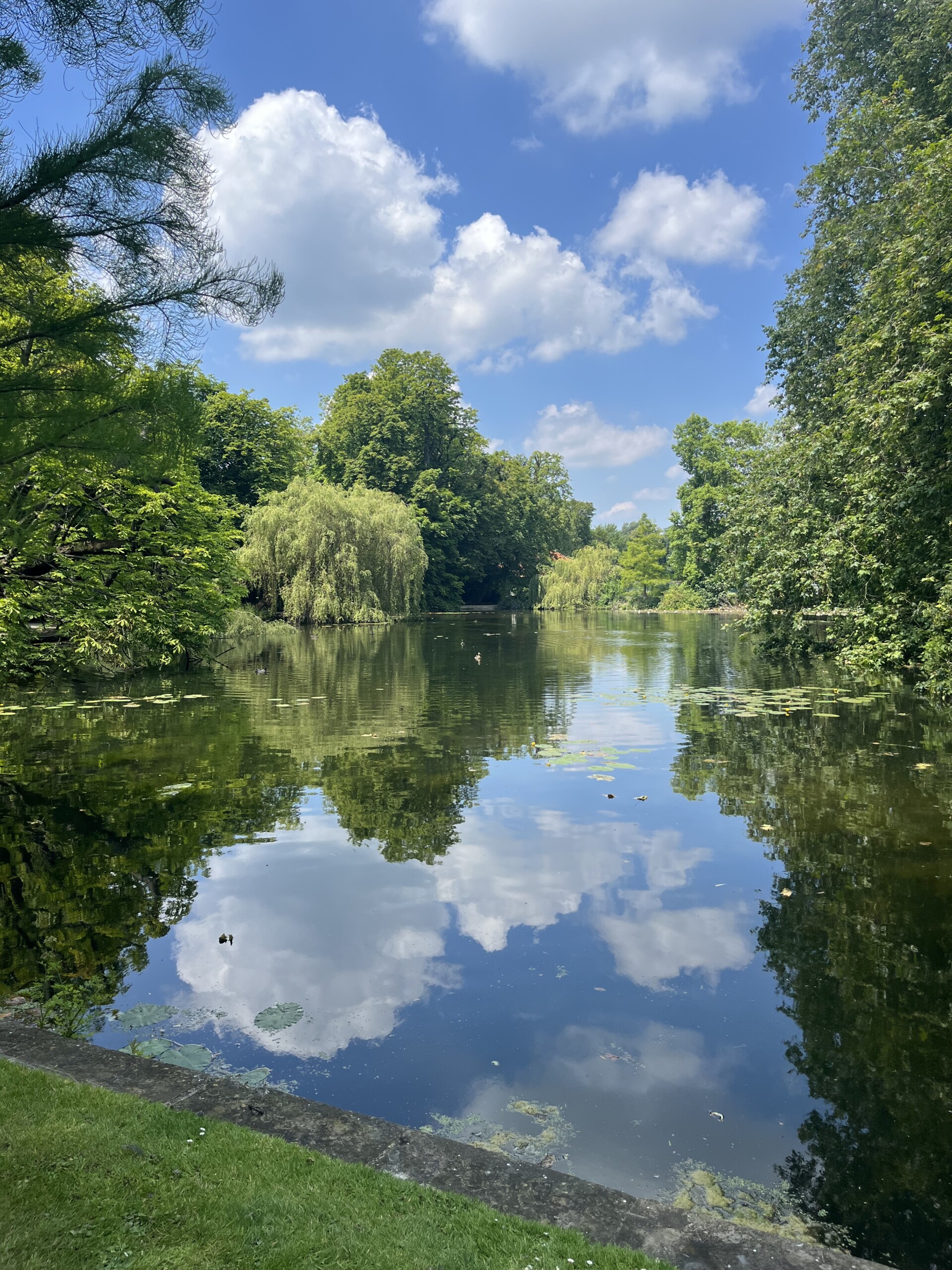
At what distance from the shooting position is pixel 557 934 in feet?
19.5

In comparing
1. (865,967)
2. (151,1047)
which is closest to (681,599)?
(865,967)

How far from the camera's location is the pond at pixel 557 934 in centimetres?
370

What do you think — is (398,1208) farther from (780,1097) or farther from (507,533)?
(507,533)

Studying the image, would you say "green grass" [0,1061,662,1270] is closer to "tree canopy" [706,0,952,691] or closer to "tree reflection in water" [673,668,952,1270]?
"tree reflection in water" [673,668,952,1270]

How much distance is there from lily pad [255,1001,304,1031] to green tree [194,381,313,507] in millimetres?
44572

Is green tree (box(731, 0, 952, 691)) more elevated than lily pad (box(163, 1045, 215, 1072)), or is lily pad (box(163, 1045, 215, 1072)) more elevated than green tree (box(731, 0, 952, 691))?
green tree (box(731, 0, 952, 691))

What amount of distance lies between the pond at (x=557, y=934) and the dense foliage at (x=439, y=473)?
4754cm

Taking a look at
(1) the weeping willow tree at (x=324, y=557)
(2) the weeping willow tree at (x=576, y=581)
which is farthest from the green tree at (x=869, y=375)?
(2) the weeping willow tree at (x=576, y=581)

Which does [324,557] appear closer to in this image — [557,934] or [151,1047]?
[557,934]

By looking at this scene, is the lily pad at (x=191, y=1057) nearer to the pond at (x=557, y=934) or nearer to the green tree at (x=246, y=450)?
the pond at (x=557, y=934)

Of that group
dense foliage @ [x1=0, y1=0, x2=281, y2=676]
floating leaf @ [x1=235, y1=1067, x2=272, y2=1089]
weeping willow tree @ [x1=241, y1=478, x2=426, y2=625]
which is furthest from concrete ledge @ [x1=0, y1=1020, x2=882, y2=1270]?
weeping willow tree @ [x1=241, y1=478, x2=426, y2=625]

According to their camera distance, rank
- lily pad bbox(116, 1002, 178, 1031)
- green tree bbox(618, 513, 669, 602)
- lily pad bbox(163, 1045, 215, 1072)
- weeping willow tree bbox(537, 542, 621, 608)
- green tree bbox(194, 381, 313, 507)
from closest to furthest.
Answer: lily pad bbox(163, 1045, 215, 1072) < lily pad bbox(116, 1002, 178, 1031) < green tree bbox(194, 381, 313, 507) < weeping willow tree bbox(537, 542, 621, 608) < green tree bbox(618, 513, 669, 602)

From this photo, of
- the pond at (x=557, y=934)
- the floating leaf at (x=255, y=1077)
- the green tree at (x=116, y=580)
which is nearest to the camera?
the pond at (x=557, y=934)

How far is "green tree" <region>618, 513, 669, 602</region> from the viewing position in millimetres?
80688
